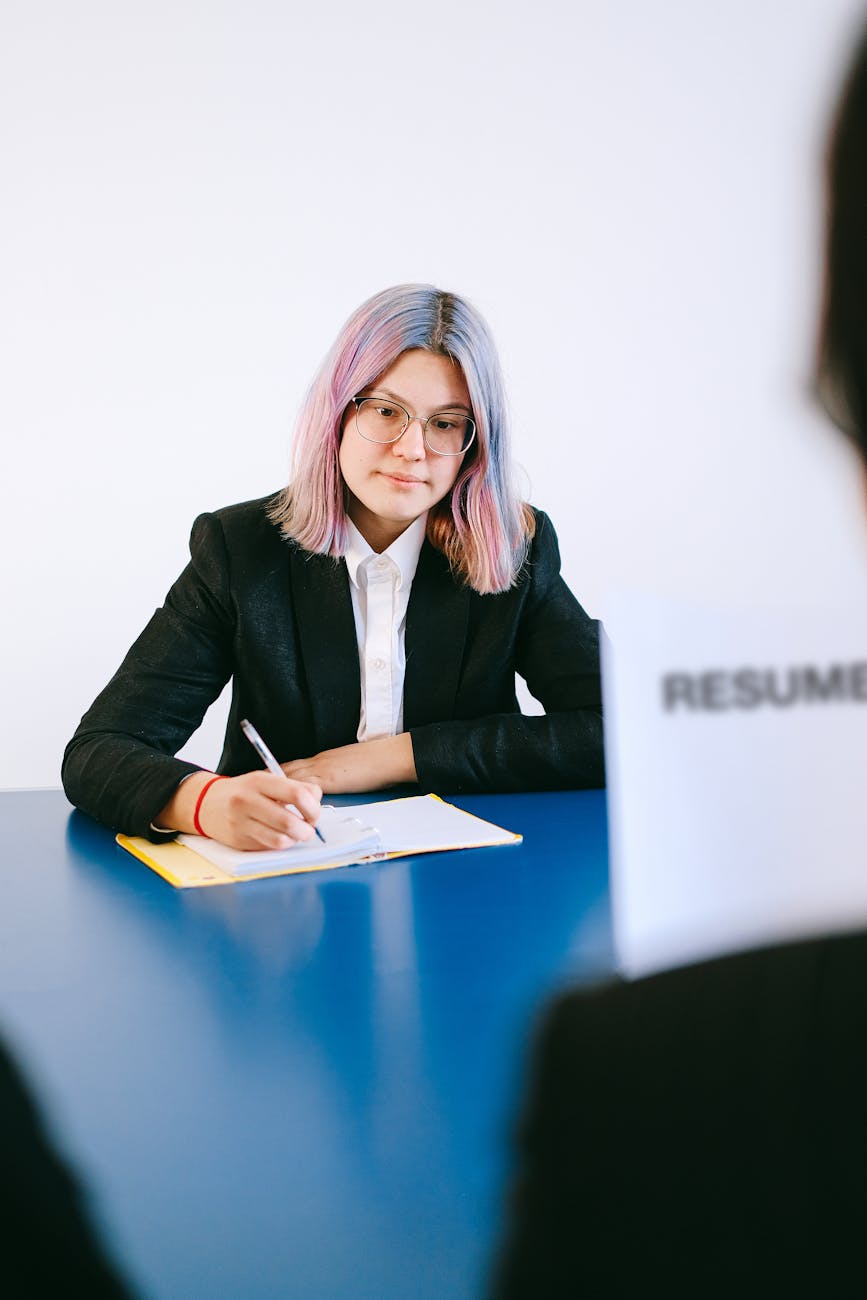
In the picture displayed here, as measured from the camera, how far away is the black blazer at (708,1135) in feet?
0.93

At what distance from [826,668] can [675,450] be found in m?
3.41

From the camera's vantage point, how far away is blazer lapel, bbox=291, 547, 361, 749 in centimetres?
173

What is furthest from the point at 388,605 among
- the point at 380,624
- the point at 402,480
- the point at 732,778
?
the point at 732,778

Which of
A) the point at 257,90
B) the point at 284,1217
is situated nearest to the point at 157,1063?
the point at 284,1217

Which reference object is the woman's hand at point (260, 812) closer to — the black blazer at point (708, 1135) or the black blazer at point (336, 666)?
the black blazer at point (336, 666)

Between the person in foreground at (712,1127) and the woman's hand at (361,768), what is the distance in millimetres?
1220

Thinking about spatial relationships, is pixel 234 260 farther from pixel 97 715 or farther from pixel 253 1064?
pixel 253 1064

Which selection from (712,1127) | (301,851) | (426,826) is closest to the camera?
(712,1127)

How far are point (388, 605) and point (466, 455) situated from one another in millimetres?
258

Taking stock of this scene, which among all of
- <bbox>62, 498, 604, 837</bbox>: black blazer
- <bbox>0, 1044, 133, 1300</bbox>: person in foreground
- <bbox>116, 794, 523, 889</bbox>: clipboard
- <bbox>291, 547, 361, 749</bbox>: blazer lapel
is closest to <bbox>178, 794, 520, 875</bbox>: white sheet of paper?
<bbox>116, 794, 523, 889</bbox>: clipboard

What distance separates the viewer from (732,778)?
1.04 feet

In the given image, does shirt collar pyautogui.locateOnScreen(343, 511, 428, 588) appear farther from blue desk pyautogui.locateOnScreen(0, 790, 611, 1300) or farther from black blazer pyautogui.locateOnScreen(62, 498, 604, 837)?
blue desk pyautogui.locateOnScreen(0, 790, 611, 1300)

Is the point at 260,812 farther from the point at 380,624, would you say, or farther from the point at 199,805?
the point at 380,624

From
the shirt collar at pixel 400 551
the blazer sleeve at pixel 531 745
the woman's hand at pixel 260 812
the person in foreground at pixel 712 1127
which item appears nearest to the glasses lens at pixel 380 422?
the shirt collar at pixel 400 551
